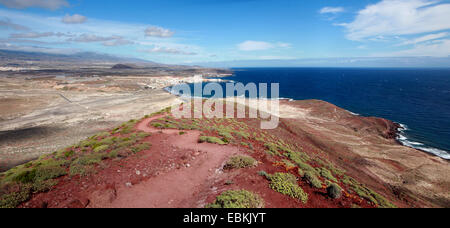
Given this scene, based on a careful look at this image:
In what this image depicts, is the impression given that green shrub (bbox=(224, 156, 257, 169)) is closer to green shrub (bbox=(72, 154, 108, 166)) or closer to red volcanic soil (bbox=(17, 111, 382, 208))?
red volcanic soil (bbox=(17, 111, 382, 208))

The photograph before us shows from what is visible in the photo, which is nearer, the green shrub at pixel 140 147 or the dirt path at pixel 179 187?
the dirt path at pixel 179 187

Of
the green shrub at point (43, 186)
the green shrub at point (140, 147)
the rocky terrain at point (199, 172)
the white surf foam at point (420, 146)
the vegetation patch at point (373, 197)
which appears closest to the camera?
the rocky terrain at point (199, 172)

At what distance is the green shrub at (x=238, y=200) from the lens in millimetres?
7699

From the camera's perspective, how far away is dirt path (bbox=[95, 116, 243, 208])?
8.52 metres

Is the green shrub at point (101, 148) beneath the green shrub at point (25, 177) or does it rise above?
above

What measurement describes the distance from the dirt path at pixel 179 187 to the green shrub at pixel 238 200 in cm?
90

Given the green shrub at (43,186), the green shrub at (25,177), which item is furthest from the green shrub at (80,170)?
the green shrub at (25,177)

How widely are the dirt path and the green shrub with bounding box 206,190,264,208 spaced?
2.94ft

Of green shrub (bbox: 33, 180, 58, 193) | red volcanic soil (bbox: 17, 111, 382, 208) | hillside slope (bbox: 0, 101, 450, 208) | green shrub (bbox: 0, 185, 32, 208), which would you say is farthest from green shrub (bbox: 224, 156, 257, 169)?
green shrub (bbox: 0, 185, 32, 208)

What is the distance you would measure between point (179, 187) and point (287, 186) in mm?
5666

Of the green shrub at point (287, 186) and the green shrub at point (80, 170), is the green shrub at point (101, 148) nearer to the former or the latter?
the green shrub at point (80, 170)

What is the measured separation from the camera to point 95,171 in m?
10.6
